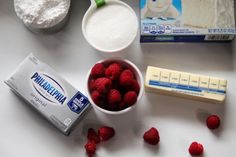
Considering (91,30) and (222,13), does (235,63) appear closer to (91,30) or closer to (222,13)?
(222,13)

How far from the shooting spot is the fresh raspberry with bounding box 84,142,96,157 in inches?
30.9

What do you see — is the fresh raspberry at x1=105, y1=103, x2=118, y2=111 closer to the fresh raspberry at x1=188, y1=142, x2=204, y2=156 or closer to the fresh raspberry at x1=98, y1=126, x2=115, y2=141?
the fresh raspberry at x1=98, y1=126, x2=115, y2=141

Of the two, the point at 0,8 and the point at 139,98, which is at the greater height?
the point at 0,8

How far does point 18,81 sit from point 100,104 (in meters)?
0.17

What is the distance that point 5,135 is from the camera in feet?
2.68

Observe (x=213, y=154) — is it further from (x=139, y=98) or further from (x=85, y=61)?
(x=85, y=61)

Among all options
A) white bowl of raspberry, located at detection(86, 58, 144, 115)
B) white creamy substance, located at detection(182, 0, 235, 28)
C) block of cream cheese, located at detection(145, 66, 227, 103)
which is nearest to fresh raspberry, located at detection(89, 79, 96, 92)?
white bowl of raspberry, located at detection(86, 58, 144, 115)

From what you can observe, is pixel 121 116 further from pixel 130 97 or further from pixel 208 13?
pixel 208 13

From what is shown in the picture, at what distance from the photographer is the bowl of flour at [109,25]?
2.65 ft

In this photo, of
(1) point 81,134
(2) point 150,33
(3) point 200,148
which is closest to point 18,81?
(1) point 81,134

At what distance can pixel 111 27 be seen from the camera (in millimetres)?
816

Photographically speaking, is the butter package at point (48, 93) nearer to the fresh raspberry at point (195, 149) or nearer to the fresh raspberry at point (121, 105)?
the fresh raspberry at point (121, 105)

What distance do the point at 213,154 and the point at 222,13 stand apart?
0.28 m

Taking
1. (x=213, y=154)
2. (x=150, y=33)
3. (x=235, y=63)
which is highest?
(x=150, y=33)
